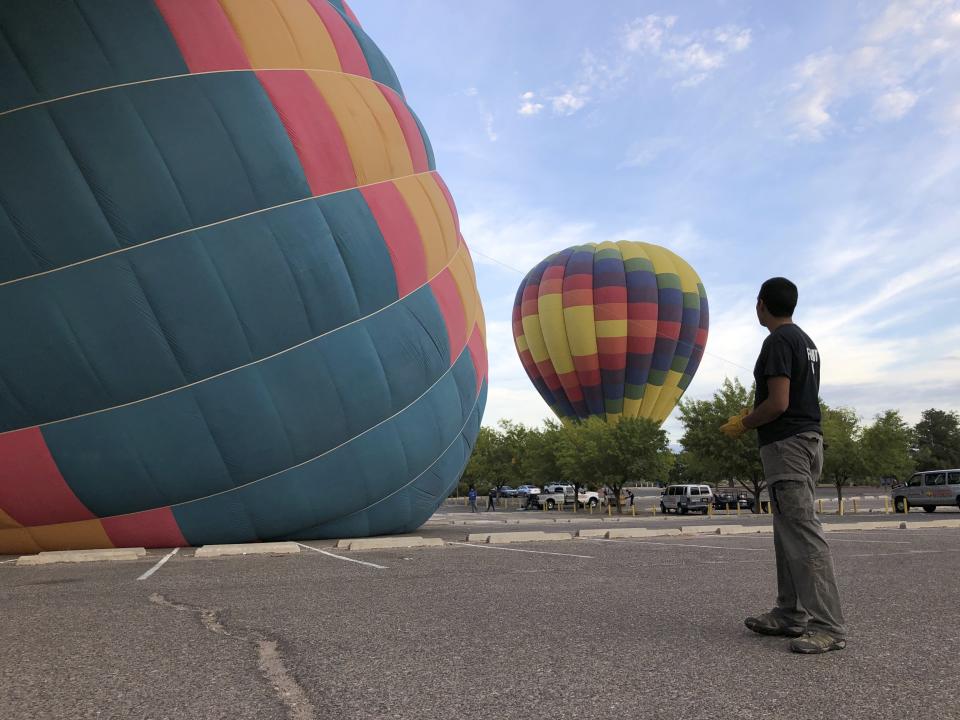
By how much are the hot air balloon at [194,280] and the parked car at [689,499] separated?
26658 millimetres

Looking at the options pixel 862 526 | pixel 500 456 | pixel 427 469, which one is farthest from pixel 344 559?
pixel 500 456

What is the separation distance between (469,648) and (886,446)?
43198 millimetres

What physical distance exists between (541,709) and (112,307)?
1089cm

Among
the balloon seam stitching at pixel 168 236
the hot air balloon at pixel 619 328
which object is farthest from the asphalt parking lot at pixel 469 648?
the hot air balloon at pixel 619 328

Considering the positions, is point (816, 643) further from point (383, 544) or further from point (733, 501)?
point (733, 501)

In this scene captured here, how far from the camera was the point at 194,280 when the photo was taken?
12.2 meters

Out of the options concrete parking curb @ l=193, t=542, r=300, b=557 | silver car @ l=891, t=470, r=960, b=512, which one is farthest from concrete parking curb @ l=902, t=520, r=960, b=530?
silver car @ l=891, t=470, r=960, b=512

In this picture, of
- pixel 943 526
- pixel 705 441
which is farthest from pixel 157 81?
pixel 705 441

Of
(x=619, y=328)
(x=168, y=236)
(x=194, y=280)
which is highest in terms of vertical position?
(x=619, y=328)

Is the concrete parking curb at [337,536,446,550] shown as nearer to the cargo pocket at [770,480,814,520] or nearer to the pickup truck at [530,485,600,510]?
the cargo pocket at [770,480,814,520]

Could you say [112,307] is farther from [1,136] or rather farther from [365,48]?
[365,48]

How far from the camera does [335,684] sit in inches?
133

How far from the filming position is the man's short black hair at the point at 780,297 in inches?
187

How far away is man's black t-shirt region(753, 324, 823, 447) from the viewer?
4.45 m
